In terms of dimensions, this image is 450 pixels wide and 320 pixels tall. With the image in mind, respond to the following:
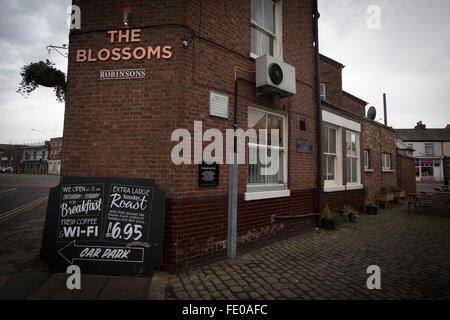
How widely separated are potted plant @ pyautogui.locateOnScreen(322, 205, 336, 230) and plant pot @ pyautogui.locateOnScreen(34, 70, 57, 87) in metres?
7.44

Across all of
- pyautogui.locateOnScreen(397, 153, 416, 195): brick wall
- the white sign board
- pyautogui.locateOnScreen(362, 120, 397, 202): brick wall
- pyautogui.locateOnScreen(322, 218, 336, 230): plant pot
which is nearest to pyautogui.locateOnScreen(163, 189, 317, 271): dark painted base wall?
pyautogui.locateOnScreen(322, 218, 336, 230): plant pot

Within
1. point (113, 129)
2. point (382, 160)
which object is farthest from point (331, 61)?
point (113, 129)

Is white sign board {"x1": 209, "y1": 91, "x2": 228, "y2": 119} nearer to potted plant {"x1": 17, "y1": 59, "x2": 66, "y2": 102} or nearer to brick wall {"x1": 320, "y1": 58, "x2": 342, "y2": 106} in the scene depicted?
potted plant {"x1": 17, "y1": 59, "x2": 66, "y2": 102}

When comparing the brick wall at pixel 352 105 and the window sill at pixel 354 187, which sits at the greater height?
the brick wall at pixel 352 105

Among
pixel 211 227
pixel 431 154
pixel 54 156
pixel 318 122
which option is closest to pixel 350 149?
pixel 318 122

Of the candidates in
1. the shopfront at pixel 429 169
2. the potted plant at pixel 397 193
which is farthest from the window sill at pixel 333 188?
the shopfront at pixel 429 169

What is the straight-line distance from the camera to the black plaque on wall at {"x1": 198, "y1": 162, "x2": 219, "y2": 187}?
380 centimetres

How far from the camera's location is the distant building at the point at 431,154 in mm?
31875

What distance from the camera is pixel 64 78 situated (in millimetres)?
4531

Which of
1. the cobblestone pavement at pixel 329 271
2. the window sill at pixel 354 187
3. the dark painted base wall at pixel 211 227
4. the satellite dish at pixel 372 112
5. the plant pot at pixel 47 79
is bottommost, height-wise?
the cobblestone pavement at pixel 329 271

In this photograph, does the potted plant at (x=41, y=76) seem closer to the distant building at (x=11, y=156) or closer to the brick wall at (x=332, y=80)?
the brick wall at (x=332, y=80)

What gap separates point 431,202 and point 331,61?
718cm

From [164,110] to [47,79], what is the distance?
276cm

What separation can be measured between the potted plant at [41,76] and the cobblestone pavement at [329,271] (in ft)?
14.9
